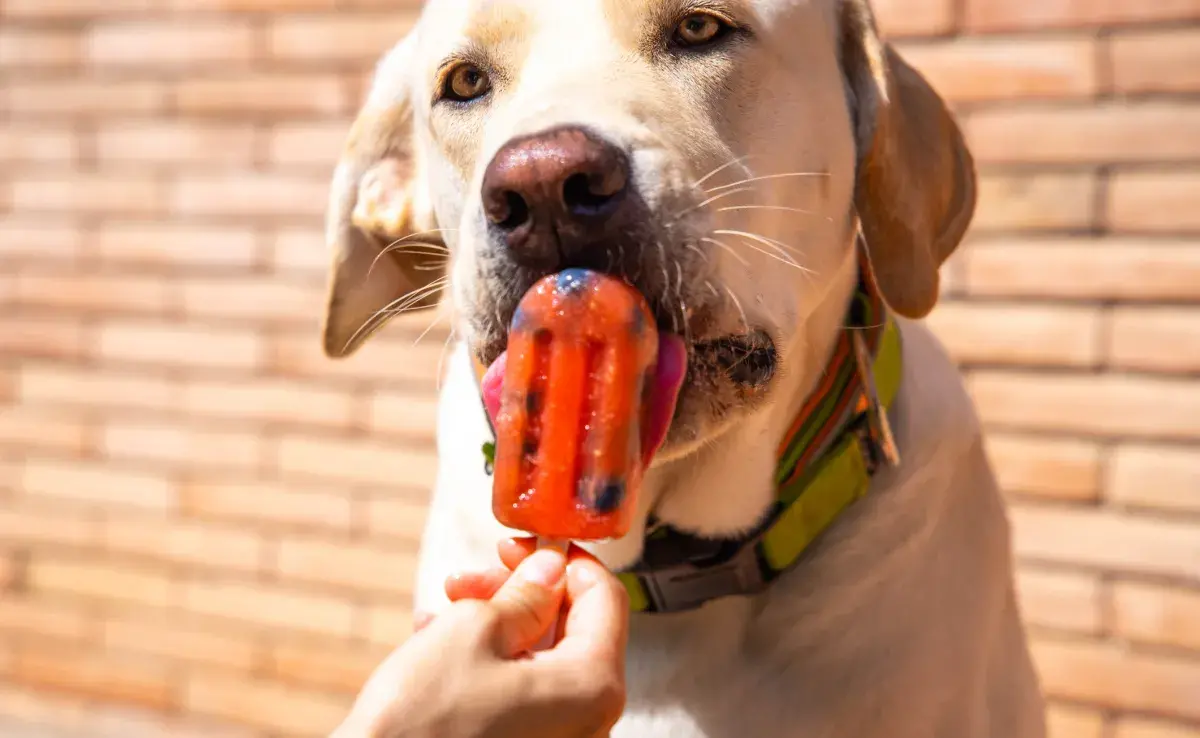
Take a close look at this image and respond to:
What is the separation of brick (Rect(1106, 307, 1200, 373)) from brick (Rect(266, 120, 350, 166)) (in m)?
2.16

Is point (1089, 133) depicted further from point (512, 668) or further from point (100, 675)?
point (100, 675)

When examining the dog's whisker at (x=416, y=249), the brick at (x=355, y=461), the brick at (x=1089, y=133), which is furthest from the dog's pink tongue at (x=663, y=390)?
the brick at (x=355, y=461)

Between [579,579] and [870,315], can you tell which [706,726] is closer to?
[579,579]

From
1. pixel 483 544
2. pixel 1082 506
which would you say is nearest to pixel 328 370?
pixel 483 544

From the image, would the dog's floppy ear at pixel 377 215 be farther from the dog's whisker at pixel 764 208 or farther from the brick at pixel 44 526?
the brick at pixel 44 526

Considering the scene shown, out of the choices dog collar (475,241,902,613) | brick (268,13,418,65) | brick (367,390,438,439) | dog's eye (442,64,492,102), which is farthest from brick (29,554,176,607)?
dog's eye (442,64,492,102)

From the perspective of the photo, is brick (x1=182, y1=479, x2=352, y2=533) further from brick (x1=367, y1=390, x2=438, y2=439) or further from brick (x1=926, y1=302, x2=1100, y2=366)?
brick (x1=926, y1=302, x2=1100, y2=366)

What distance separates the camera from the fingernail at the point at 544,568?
3.86ft

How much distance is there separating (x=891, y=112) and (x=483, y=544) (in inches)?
33.4

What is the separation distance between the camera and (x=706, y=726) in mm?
1576

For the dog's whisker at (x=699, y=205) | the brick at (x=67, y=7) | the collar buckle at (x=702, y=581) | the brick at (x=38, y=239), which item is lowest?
the collar buckle at (x=702, y=581)

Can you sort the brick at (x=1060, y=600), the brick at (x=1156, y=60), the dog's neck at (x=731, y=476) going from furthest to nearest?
the brick at (x=1060, y=600) < the brick at (x=1156, y=60) < the dog's neck at (x=731, y=476)

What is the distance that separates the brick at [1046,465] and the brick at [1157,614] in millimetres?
248

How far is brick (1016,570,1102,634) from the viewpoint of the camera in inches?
107
